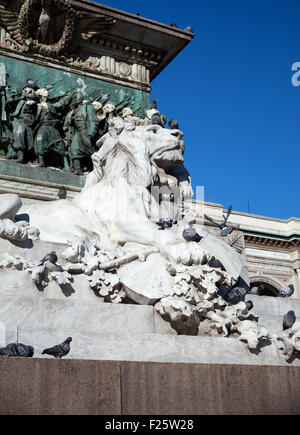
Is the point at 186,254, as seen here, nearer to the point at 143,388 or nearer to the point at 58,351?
the point at 58,351

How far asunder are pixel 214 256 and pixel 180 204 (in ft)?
5.83

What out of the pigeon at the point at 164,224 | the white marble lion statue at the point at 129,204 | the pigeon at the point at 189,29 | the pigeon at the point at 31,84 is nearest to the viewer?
the white marble lion statue at the point at 129,204

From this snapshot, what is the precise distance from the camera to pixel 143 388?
14.9 feet

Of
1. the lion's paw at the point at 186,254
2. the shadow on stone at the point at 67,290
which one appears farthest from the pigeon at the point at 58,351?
the lion's paw at the point at 186,254

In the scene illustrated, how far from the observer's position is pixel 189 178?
988 centimetres

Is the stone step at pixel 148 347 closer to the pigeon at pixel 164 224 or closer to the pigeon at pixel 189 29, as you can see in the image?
the pigeon at pixel 164 224

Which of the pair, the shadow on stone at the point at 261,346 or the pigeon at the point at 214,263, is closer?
the shadow on stone at the point at 261,346

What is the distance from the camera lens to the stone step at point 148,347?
535 centimetres

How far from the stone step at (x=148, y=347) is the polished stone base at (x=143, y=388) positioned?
795 mm

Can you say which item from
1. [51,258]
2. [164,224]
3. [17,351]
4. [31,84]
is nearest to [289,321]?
[164,224]

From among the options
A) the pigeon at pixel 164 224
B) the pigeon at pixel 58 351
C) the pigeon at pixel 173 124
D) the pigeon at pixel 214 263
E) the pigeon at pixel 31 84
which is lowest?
the pigeon at pixel 58 351

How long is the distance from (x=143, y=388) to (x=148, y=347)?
3.35 ft

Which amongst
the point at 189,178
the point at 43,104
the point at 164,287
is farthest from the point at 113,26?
the point at 164,287
